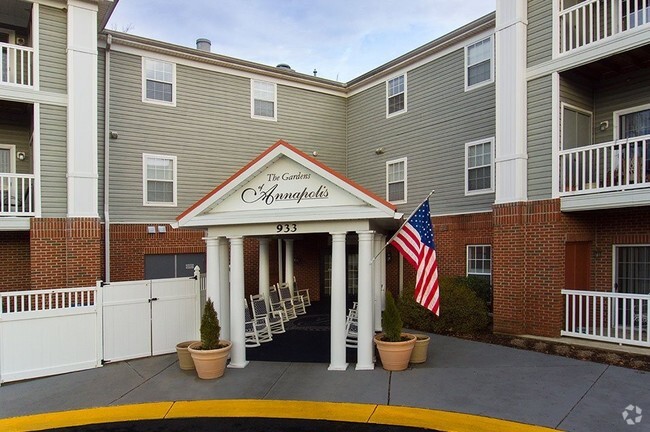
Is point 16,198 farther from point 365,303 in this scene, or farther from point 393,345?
point 393,345

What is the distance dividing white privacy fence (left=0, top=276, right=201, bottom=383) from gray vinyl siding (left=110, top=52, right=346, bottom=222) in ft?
16.9

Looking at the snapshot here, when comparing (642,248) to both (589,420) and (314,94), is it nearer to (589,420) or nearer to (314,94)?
(589,420)

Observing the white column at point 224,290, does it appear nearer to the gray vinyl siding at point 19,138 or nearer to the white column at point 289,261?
the white column at point 289,261

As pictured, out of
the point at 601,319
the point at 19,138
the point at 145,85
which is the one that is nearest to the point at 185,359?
the point at 601,319

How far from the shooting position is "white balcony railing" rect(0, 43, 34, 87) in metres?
11.4

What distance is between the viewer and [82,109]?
467 inches

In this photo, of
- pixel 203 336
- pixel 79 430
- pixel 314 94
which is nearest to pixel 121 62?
pixel 314 94

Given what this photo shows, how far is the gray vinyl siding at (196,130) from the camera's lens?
47.3 feet

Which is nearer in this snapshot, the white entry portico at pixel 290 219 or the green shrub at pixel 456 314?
the white entry portico at pixel 290 219

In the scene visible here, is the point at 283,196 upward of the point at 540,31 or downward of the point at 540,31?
downward

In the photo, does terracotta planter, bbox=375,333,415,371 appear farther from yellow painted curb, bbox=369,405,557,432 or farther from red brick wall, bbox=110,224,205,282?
red brick wall, bbox=110,224,205,282

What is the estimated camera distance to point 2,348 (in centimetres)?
841

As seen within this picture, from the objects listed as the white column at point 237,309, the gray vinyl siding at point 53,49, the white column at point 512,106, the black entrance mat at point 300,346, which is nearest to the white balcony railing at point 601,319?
the white column at point 512,106

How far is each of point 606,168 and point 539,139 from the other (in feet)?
5.03
